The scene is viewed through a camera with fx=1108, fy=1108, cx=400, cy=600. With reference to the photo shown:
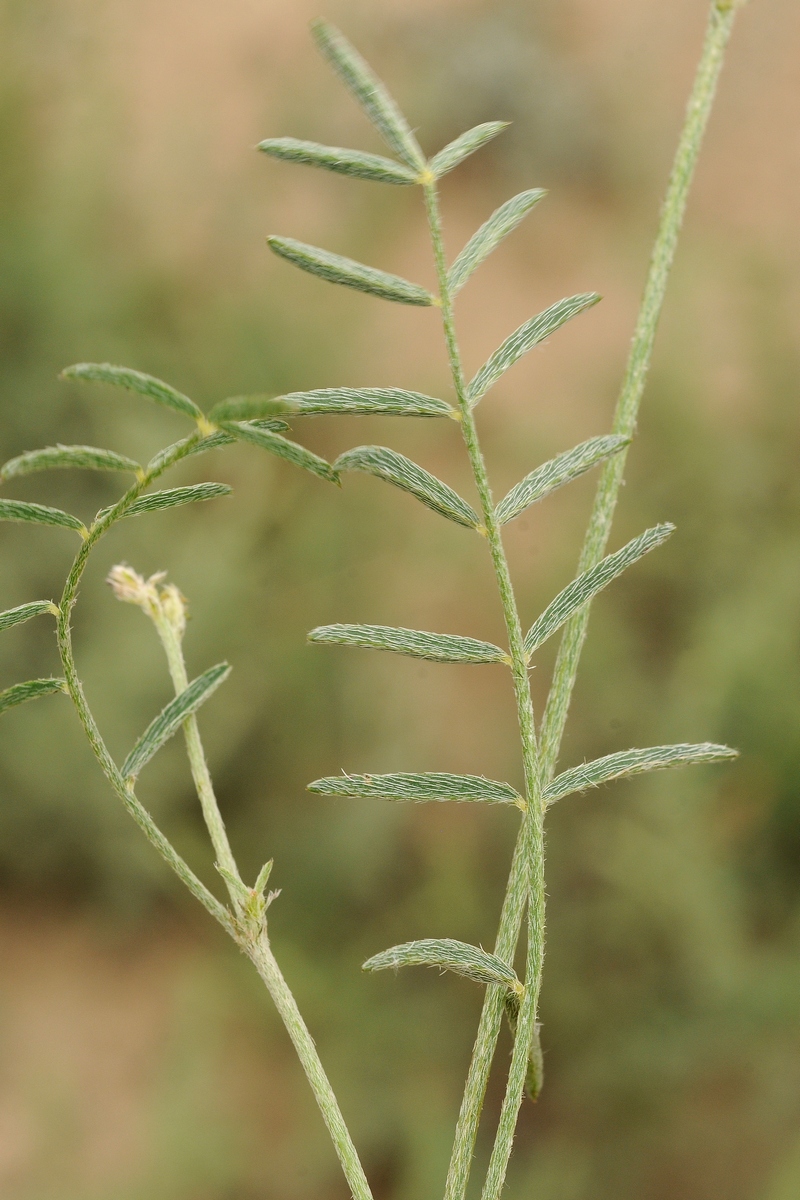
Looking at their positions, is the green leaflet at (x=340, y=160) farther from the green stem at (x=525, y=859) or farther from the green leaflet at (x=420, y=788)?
the green leaflet at (x=420, y=788)

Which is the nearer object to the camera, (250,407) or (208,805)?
(250,407)

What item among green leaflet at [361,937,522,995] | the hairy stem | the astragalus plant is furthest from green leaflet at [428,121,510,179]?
green leaflet at [361,937,522,995]

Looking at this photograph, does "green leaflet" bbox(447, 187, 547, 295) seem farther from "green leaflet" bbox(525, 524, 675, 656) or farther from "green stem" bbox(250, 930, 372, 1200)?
"green stem" bbox(250, 930, 372, 1200)

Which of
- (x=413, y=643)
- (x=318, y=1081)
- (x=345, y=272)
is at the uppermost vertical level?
(x=345, y=272)

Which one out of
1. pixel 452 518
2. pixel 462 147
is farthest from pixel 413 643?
pixel 462 147

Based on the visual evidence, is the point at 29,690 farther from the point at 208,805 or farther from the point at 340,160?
the point at 340,160
